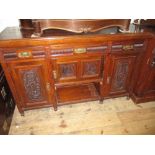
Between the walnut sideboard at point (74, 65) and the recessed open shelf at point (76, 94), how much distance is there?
0.01 metres

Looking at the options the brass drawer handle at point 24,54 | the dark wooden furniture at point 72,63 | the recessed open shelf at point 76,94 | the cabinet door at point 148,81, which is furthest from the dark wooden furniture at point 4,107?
the cabinet door at point 148,81

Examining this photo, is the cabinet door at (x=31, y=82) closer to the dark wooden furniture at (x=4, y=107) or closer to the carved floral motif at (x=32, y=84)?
the carved floral motif at (x=32, y=84)

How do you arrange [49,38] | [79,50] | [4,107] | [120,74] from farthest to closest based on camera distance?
[120,74] < [4,107] < [79,50] < [49,38]

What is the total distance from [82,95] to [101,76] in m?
0.37

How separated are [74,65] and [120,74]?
1.81 feet

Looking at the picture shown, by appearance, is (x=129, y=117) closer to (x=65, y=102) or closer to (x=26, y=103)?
(x=65, y=102)

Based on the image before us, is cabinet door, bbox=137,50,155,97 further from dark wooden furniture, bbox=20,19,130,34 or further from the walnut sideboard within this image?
dark wooden furniture, bbox=20,19,130,34

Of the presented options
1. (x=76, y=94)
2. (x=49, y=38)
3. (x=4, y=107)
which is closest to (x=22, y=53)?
(x=49, y=38)

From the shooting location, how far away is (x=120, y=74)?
1.51m

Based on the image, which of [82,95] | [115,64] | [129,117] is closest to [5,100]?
[82,95]

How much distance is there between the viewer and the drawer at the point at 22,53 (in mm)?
1128

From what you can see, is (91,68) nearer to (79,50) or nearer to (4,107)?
(79,50)

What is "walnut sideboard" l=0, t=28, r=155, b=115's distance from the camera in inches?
45.4
